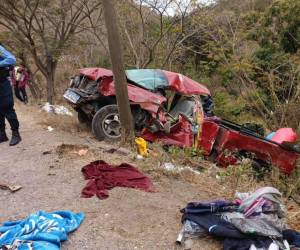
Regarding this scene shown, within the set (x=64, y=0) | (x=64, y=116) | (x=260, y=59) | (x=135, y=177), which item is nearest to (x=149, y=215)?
(x=135, y=177)

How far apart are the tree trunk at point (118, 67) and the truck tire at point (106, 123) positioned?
1.06 meters

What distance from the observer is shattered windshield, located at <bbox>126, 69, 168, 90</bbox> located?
34.7 ft

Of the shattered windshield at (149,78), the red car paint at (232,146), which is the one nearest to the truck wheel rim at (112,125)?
the red car paint at (232,146)

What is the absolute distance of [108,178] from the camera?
242 inches

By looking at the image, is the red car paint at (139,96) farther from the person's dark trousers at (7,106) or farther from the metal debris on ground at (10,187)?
the metal debris on ground at (10,187)

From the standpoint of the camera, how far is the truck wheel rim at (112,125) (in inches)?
369

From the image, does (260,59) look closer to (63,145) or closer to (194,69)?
(194,69)

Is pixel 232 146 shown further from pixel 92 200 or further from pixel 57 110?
pixel 57 110

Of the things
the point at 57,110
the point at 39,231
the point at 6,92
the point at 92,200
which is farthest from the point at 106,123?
the point at 39,231

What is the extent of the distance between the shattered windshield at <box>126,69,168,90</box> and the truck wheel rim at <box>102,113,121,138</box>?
52.9 inches

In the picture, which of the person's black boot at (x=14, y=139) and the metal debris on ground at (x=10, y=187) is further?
the person's black boot at (x=14, y=139)

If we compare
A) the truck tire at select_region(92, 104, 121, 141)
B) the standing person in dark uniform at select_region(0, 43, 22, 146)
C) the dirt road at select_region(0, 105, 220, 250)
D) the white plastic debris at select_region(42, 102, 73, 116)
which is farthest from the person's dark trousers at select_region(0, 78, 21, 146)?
the white plastic debris at select_region(42, 102, 73, 116)

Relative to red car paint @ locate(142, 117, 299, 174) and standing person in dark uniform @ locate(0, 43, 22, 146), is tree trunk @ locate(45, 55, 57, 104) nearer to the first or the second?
red car paint @ locate(142, 117, 299, 174)

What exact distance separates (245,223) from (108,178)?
2.25 m
